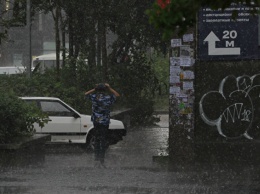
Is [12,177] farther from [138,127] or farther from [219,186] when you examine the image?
[138,127]

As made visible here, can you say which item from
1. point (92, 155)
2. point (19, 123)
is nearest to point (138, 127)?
point (92, 155)

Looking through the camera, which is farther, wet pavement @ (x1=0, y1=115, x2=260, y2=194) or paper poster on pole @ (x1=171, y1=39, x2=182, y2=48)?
paper poster on pole @ (x1=171, y1=39, x2=182, y2=48)

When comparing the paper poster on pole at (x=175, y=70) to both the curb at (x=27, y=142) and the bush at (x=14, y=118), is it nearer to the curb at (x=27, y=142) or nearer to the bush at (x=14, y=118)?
the curb at (x=27, y=142)

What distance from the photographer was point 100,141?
61.4 feet

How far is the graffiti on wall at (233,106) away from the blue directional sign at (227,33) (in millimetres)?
558

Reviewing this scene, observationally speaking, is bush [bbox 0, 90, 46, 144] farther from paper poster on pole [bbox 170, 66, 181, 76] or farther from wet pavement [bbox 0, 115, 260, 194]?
paper poster on pole [bbox 170, 66, 181, 76]

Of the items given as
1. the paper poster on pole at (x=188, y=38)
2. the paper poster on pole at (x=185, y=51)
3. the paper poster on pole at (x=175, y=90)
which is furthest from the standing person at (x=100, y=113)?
the paper poster on pole at (x=188, y=38)

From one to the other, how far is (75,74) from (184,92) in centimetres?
1568

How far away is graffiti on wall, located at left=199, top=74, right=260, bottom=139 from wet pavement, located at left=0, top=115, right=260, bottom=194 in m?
0.71

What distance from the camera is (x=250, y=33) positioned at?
55.9ft

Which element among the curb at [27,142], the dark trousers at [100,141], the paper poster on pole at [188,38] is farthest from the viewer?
the dark trousers at [100,141]

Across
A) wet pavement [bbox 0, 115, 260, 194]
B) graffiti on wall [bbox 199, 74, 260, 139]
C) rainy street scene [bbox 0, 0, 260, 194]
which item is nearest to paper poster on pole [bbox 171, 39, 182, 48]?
rainy street scene [bbox 0, 0, 260, 194]

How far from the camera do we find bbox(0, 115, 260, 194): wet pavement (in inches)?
520

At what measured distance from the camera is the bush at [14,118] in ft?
58.4
